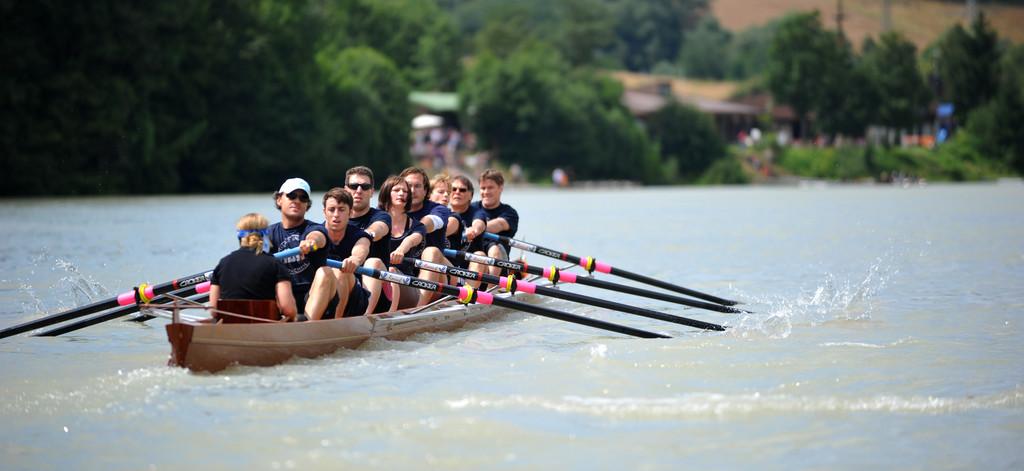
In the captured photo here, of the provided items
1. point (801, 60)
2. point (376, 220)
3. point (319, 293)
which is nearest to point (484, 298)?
point (376, 220)

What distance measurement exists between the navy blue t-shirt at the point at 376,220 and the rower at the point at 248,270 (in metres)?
1.95

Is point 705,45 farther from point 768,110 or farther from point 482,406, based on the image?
point 482,406

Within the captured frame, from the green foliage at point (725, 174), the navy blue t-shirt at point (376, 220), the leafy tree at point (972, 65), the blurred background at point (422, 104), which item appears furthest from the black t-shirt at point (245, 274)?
the leafy tree at point (972, 65)

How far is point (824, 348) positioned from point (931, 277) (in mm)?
8076

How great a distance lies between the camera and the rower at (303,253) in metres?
11.1

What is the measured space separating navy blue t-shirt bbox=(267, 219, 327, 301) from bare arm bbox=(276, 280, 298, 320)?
0.63m

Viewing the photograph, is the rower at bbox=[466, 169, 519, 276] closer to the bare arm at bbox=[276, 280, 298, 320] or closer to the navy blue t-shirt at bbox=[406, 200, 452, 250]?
the navy blue t-shirt at bbox=[406, 200, 452, 250]

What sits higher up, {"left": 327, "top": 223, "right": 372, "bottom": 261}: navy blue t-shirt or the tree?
the tree

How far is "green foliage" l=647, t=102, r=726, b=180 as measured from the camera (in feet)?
282

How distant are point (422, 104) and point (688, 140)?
640 inches

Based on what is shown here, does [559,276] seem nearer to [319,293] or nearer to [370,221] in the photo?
[370,221]

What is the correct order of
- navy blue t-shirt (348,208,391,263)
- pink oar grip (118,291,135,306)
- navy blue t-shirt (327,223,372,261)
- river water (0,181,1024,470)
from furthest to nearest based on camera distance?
navy blue t-shirt (348,208,391,263)
pink oar grip (118,291,135,306)
navy blue t-shirt (327,223,372,261)
river water (0,181,1024,470)

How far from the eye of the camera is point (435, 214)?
1383 cm

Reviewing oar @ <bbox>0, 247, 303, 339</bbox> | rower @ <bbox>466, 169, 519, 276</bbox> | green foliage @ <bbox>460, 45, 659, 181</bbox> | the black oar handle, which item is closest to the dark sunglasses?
oar @ <bbox>0, 247, 303, 339</bbox>
